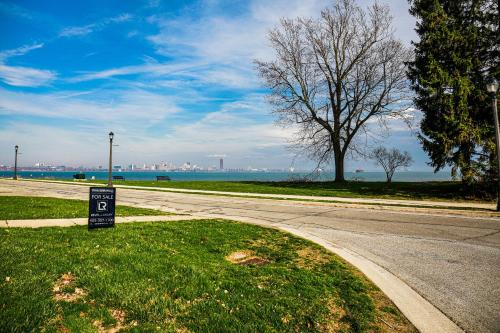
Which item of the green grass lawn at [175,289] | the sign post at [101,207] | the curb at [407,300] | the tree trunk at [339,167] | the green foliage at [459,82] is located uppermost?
the green foliage at [459,82]

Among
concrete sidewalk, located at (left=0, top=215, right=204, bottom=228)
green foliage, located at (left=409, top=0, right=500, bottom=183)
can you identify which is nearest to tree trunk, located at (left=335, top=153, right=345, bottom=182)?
green foliage, located at (left=409, top=0, right=500, bottom=183)

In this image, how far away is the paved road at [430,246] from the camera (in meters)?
4.64

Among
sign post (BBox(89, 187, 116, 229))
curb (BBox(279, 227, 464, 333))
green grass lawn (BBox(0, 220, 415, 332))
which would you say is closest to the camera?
green grass lawn (BBox(0, 220, 415, 332))

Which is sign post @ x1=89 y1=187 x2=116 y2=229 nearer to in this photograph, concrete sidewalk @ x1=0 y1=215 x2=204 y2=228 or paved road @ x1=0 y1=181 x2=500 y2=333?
concrete sidewalk @ x1=0 y1=215 x2=204 y2=228

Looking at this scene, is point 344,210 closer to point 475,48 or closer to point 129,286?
point 129,286

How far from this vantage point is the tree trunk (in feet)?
107

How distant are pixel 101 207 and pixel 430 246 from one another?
9116mm

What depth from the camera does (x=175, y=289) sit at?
4.47 m

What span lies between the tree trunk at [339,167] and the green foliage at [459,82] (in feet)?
40.4

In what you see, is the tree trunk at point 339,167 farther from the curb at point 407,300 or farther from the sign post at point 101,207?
the sign post at point 101,207

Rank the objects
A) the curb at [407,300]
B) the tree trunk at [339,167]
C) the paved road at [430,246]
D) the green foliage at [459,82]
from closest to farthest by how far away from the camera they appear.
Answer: the curb at [407,300] < the paved road at [430,246] < the green foliage at [459,82] < the tree trunk at [339,167]

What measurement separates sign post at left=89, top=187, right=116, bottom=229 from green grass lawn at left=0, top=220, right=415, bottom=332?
1302 mm

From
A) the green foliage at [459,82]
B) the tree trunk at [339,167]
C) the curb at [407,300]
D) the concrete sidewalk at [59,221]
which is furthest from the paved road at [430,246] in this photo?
the tree trunk at [339,167]

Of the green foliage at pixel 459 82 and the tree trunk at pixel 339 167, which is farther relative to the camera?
the tree trunk at pixel 339 167
